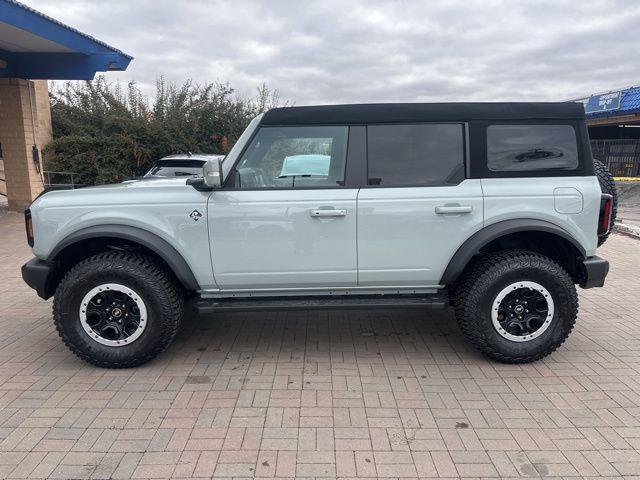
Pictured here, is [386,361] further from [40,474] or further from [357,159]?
[40,474]

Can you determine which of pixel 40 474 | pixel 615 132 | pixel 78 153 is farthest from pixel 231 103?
pixel 615 132

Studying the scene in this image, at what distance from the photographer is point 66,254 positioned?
374cm

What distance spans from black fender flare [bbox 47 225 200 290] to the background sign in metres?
22.7

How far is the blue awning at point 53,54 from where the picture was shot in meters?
8.73

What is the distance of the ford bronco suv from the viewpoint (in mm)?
3555

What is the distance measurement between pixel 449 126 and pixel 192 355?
9.03 feet

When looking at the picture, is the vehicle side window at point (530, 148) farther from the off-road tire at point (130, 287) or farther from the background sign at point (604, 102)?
the background sign at point (604, 102)

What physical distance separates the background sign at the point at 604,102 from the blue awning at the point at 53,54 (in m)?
19.9

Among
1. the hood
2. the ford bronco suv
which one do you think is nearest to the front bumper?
the ford bronco suv

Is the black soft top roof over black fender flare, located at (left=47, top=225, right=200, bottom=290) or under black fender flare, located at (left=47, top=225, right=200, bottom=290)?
over

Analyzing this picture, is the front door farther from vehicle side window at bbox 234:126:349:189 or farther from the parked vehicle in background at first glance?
the parked vehicle in background

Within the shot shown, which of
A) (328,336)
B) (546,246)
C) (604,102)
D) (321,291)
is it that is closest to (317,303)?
(321,291)

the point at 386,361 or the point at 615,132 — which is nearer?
the point at 386,361

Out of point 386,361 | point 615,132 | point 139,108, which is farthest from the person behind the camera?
point 615,132
